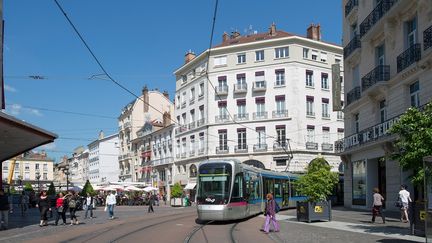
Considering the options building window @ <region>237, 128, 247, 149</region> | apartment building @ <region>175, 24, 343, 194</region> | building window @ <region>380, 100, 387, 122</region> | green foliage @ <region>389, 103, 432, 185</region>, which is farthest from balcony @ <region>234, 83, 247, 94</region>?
green foliage @ <region>389, 103, 432, 185</region>

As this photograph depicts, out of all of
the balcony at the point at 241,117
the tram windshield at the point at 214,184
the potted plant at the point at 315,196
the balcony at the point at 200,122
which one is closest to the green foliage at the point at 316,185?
the potted plant at the point at 315,196

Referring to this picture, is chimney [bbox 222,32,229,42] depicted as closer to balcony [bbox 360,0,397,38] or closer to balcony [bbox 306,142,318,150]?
balcony [bbox 306,142,318,150]

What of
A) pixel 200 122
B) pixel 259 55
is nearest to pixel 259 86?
pixel 259 55

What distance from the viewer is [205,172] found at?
75.5ft

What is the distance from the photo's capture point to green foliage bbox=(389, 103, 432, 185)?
14.7 metres

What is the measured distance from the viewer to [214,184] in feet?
74.2

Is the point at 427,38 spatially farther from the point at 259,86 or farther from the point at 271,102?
the point at 259,86

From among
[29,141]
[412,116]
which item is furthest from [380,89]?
[29,141]

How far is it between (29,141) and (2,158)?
12.6ft

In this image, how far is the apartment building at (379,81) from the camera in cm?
2534

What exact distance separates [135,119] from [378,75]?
6708 centimetres

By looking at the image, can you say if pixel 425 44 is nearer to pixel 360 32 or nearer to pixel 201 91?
pixel 360 32

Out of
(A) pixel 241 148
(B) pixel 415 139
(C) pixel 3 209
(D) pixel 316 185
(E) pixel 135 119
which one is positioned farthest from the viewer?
(E) pixel 135 119

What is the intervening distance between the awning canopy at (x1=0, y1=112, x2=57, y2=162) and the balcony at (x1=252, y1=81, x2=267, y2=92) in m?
36.8
